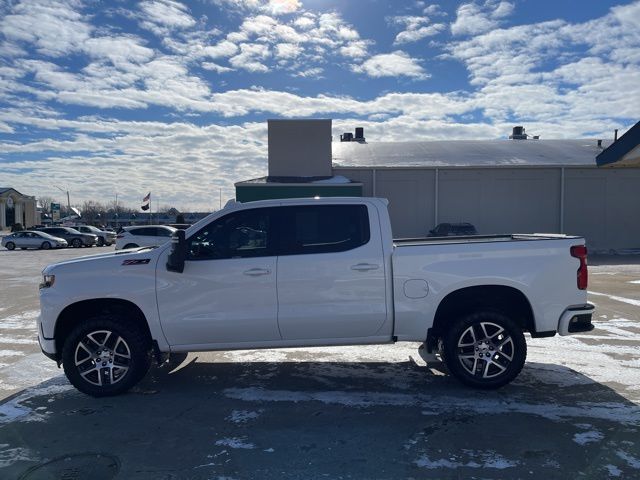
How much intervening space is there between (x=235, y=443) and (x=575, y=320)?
3635mm

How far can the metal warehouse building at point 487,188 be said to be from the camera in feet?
81.9

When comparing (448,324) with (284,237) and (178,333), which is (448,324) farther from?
(178,333)

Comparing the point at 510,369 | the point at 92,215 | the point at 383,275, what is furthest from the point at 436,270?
the point at 92,215

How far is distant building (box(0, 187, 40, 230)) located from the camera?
72.8m

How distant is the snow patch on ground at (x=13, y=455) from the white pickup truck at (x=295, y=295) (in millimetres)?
1096

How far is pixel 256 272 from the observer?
5000 mm

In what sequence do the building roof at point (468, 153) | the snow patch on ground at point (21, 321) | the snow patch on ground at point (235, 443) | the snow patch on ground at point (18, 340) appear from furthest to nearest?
the building roof at point (468, 153)
the snow patch on ground at point (21, 321)
the snow patch on ground at point (18, 340)
the snow patch on ground at point (235, 443)

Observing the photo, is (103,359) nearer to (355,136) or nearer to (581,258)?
(581,258)

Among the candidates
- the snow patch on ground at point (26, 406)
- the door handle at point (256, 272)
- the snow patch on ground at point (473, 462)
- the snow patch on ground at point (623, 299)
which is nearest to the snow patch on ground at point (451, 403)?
the snow patch on ground at point (473, 462)

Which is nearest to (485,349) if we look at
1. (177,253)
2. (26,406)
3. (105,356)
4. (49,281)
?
(177,253)

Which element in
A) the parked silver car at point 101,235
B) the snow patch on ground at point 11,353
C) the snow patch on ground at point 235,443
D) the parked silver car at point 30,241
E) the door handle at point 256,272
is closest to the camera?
the snow patch on ground at point 235,443

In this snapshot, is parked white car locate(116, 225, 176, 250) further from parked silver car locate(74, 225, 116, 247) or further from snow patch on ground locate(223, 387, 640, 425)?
snow patch on ground locate(223, 387, 640, 425)

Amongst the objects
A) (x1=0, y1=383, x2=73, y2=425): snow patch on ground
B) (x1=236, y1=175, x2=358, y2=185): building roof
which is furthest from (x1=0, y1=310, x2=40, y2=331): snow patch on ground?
(x1=236, y1=175, x2=358, y2=185): building roof

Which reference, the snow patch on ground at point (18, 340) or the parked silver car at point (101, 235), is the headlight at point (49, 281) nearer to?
the snow patch on ground at point (18, 340)
